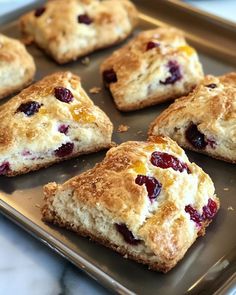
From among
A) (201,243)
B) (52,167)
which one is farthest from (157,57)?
(201,243)

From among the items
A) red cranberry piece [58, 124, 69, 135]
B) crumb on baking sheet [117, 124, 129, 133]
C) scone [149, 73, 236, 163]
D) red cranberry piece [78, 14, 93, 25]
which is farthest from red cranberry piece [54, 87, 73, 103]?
red cranberry piece [78, 14, 93, 25]

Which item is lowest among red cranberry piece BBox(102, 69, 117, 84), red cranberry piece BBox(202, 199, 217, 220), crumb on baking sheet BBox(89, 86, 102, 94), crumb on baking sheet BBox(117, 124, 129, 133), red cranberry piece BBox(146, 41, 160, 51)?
crumb on baking sheet BBox(89, 86, 102, 94)

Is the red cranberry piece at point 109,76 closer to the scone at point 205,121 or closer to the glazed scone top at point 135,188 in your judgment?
the scone at point 205,121

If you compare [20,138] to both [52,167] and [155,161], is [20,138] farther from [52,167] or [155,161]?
[155,161]

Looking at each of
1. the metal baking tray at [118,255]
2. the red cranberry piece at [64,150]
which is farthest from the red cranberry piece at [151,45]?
the red cranberry piece at [64,150]

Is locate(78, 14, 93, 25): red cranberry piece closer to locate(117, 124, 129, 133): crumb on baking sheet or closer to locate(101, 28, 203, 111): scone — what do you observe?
locate(101, 28, 203, 111): scone

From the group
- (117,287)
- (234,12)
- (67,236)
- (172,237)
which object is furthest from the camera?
(234,12)
